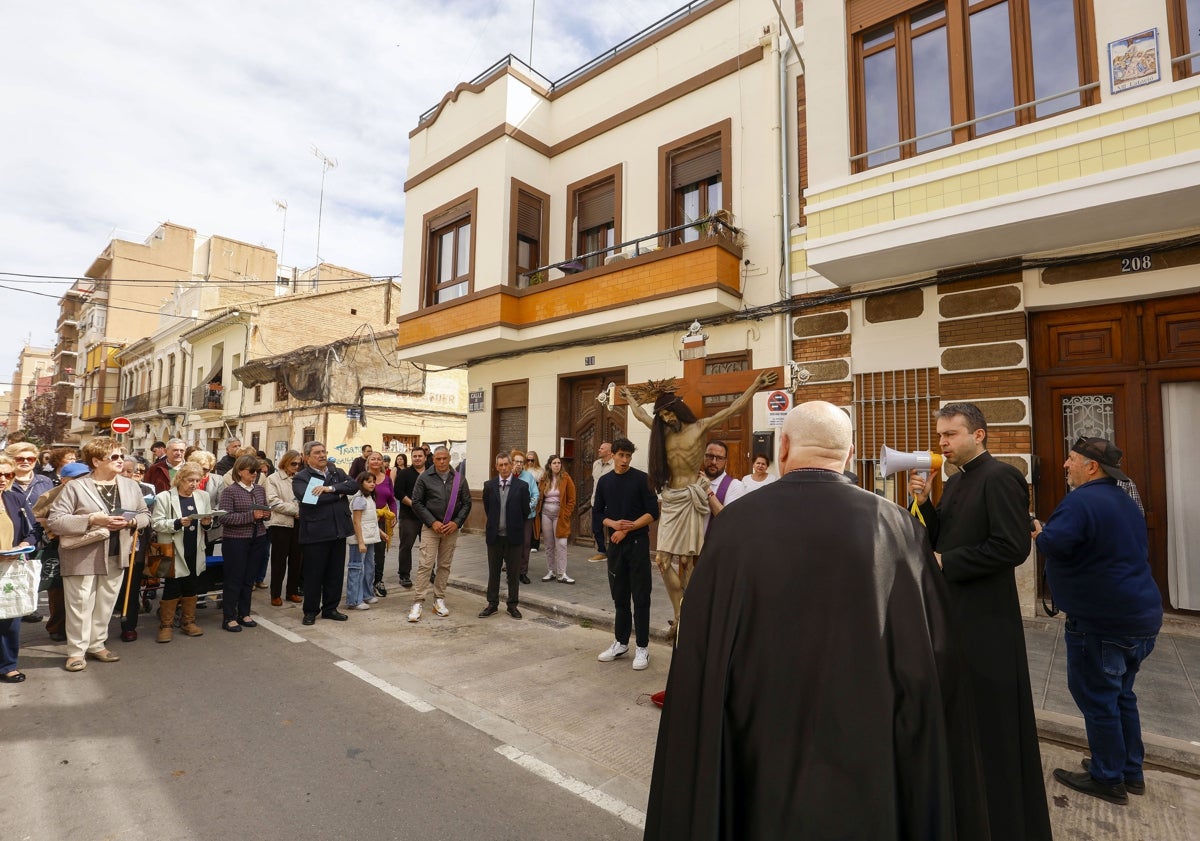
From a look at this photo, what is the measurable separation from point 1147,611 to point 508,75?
12.4 metres

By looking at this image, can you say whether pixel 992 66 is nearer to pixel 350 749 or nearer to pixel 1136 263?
pixel 1136 263

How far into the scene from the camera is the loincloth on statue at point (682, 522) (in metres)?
5.05

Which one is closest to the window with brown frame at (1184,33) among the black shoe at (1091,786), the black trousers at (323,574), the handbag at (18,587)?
the black shoe at (1091,786)

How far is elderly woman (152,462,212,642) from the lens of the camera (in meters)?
5.95

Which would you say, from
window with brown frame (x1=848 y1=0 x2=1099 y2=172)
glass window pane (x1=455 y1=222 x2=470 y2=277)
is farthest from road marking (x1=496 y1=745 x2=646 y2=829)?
glass window pane (x1=455 y1=222 x2=470 y2=277)

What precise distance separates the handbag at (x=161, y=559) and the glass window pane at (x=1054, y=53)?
9777 mm

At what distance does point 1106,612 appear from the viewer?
125 inches

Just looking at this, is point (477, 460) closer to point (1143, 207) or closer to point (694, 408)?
point (694, 408)

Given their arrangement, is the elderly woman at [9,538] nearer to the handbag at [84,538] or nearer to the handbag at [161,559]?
the handbag at [84,538]

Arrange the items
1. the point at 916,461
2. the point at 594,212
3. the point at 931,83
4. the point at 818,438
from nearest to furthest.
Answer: the point at 818,438 < the point at 916,461 < the point at 931,83 < the point at 594,212

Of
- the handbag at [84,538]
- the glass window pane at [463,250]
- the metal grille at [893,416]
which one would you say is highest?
the glass window pane at [463,250]

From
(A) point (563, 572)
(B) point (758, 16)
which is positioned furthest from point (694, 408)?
(B) point (758, 16)

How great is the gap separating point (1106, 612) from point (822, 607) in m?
2.51

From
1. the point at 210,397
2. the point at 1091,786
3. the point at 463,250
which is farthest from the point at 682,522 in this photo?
the point at 210,397
